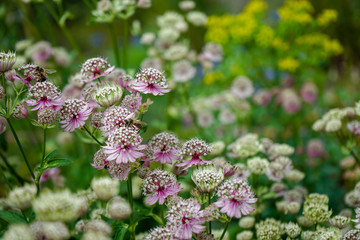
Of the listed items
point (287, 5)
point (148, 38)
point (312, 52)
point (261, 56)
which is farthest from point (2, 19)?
point (312, 52)

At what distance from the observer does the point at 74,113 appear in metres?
1.11

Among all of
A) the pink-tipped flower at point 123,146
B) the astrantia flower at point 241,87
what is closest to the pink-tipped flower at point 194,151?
the pink-tipped flower at point 123,146

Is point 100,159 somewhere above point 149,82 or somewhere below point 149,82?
below

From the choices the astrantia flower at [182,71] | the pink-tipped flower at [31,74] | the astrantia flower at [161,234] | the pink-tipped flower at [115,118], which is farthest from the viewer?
the astrantia flower at [182,71]

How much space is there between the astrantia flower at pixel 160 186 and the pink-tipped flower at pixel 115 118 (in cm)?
18

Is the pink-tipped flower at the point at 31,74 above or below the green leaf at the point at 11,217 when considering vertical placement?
above

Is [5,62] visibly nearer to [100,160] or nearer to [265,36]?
[100,160]

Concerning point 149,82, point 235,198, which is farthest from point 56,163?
point 235,198

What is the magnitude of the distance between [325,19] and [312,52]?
24 centimetres

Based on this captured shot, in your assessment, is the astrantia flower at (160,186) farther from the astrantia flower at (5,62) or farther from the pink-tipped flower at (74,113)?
the astrantia flower at (5,62)

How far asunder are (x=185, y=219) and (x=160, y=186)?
0.15 m

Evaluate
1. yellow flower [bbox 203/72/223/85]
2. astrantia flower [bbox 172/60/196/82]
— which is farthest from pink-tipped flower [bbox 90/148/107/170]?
yellow flower [bbox 203/72/223/85]

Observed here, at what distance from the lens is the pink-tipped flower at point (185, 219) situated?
3.11 ft

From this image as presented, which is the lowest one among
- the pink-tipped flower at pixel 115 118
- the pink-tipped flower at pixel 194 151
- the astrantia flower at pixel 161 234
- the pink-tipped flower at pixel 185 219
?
the astrantia flower at pixel 161 234
